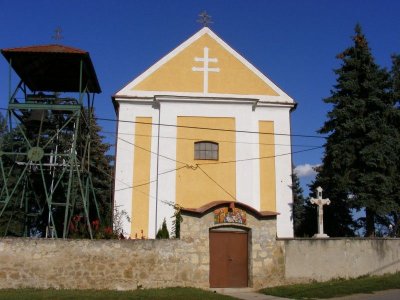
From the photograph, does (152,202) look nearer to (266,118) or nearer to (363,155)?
(266,118)

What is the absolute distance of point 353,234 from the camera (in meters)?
22.9

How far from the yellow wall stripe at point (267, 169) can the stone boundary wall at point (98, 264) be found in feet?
19.6

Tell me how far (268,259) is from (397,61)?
39.7ft

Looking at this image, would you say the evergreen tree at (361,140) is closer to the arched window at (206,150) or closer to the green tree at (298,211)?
the green tree at (298,211)

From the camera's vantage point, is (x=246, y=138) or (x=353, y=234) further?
(x=353, y=234)

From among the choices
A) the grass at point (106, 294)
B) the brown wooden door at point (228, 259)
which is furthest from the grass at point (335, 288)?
the grass at point (106, 294)

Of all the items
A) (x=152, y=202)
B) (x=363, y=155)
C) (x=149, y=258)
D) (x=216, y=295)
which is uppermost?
(x=363, y=155)

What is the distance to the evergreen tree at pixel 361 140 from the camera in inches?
752

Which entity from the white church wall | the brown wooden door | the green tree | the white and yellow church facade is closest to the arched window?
the white and yellow church facade

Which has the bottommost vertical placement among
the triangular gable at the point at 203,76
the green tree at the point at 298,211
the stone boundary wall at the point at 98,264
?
the stone boundary wall at the point at 98,264

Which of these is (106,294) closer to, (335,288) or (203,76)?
(335,288)

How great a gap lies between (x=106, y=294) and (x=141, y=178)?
23.8ft

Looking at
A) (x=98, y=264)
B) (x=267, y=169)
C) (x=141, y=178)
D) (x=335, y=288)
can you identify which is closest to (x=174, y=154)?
(x=141, y=178)

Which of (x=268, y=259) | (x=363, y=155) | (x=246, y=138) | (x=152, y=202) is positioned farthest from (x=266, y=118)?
(x=268, y=259)
